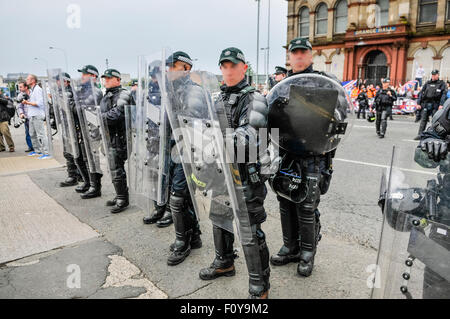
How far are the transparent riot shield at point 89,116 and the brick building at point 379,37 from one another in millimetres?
22461

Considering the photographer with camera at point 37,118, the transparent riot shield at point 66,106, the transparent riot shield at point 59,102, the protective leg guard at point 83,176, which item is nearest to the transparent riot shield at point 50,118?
the transparent riot shield at point 59,102

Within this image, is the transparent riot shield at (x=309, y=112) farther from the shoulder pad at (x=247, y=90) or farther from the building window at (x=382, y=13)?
the building window at (x=382, y=13)

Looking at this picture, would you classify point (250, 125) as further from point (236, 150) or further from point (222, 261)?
point (222, 261)

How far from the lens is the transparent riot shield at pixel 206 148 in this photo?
220 centimetres

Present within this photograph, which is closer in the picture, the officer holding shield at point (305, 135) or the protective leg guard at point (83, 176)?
the officer holding shield at point (305, 135)

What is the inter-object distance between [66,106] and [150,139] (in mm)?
2332

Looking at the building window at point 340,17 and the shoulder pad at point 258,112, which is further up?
the building window at point 340,17

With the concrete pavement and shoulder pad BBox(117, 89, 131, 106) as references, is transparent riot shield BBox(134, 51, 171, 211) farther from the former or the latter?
shoulder pad BBox(117, 89, 131, 106)

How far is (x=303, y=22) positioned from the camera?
27906 mm

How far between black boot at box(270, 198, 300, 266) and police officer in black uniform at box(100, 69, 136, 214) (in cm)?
233
